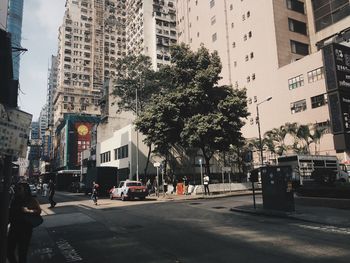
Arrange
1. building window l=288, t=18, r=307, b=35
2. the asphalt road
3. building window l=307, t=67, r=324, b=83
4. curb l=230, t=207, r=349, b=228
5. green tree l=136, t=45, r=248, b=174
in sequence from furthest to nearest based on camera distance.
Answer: building window l=288, t=18, r=307, b=35 → building window l=307, t=67, r=324, b=83 → green tree l=136, t=45, r=248, b=174 → curb l=230, t=207, r=349, b=228 → the asphalt road

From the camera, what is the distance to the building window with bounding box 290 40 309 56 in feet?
169

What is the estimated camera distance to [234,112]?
A: 32.2m

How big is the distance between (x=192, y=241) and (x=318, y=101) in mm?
37766

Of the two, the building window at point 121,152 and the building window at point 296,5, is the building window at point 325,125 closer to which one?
the building window at point 296,5

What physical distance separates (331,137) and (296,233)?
1322 inches

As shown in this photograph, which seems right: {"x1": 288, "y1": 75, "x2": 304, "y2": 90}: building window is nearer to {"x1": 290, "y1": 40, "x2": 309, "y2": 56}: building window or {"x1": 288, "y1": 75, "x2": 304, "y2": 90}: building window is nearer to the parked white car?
{"x1": 290, "y1": 40, "x2": 309, "y2": 56}: building window

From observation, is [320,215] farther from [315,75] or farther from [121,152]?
[121,152]

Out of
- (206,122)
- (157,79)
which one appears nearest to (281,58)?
(157,79)

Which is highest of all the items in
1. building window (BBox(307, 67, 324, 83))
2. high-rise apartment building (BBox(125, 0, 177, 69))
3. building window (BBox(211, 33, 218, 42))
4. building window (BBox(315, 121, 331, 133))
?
high-rise apartment building (BBox(125, 0, 177, 69))

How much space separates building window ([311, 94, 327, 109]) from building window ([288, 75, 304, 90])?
10.5 feet

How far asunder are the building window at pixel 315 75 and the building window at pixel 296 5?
1507 centimetres

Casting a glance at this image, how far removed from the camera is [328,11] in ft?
165

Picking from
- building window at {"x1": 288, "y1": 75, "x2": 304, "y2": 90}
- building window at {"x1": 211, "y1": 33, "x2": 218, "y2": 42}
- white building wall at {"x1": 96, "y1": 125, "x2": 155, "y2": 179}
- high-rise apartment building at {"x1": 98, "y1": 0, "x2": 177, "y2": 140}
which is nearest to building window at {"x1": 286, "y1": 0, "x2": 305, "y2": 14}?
building window at {"x1": 288, "y1": 75, "x2": 304, "y2": 90}

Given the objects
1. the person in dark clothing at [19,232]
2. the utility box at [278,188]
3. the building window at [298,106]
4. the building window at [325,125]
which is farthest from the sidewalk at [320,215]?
the building window at [298,106]
